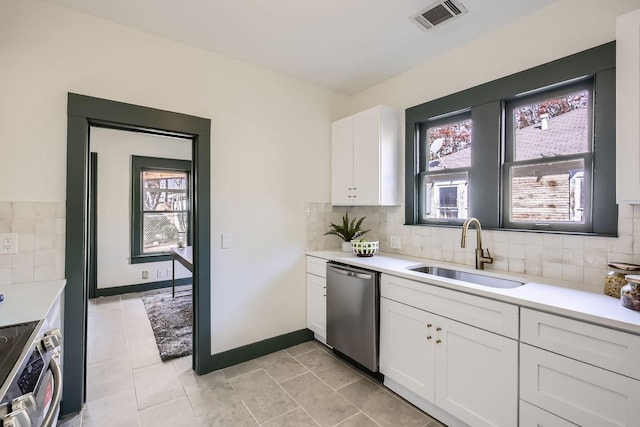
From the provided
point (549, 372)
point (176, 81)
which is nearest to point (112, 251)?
point (176, 81)

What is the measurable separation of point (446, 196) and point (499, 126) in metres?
0.70

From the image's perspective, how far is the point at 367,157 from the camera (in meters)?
2.83

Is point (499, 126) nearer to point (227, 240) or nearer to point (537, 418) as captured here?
point (537, 418)

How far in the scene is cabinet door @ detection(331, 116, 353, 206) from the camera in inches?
118

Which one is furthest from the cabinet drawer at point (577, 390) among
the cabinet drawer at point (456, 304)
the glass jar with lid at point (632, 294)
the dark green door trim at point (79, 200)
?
the dark green door trim at point (79, 200)

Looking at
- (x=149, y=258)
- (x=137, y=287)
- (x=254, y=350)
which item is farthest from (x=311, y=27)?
(x=137, y=287)

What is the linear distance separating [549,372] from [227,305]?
→ 2220 millimetres

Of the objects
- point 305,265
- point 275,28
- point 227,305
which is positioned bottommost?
point 227,305

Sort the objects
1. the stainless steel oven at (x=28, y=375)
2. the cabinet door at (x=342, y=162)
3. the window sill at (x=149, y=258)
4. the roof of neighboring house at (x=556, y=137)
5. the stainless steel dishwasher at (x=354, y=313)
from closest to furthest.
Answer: the stainless steel oven at (x=28, y=375) < the roof of neighboring house at (x=556, y=137) < the stainless steel dishwasher at (x=354, y=313) < the cabinet door at (x=342, y=162) < the window sill at (x=149, y=258)

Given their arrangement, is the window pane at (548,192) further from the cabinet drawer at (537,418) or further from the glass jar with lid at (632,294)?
the cabinet drawer at (537,418)

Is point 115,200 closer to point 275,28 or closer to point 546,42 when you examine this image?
point 275,28

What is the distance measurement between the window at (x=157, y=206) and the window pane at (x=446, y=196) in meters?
3.91

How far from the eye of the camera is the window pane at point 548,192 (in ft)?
6.29

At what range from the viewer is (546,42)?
1953 millimetres
